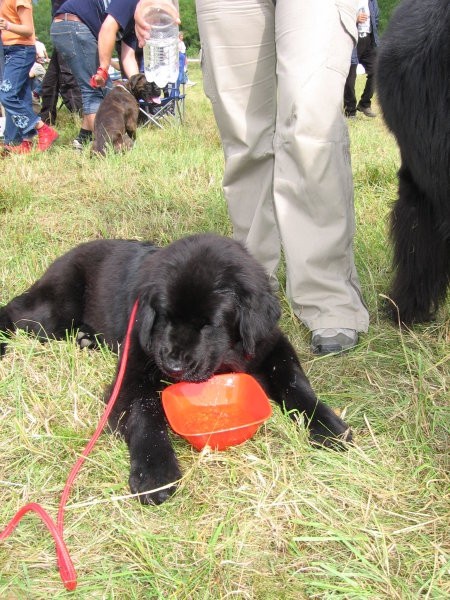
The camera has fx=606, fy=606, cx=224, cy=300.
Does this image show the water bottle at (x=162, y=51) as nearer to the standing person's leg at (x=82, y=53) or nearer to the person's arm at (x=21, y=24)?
the standing person's leg at (x=82, y=53)

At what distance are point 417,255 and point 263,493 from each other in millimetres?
1121

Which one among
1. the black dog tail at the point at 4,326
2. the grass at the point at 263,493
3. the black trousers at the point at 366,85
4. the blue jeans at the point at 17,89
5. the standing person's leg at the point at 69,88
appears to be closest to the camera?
the grass at the point at 263,493

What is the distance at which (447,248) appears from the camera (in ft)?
7.06

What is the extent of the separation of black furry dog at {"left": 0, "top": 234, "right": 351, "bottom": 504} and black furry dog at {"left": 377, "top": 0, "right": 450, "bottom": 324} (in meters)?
0.60

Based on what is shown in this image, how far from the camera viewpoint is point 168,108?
754 centimetres

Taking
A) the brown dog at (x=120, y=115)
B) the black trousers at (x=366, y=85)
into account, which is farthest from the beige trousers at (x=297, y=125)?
the black trousers at (x=366, y=85)

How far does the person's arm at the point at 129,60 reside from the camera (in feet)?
22.8

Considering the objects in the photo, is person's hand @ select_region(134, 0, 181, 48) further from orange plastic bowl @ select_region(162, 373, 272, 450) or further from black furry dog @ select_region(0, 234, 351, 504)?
orange plastic bowl @ select_region(162, 373, 272, 450)

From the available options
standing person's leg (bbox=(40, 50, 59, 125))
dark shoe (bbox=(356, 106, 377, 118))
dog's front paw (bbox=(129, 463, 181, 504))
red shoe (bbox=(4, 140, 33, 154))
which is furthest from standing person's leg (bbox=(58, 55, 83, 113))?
dog's front paw (bbox=(129, 463, 181, 504))

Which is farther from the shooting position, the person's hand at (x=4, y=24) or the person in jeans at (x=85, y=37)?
the person in jeans at (x=85, y=37)

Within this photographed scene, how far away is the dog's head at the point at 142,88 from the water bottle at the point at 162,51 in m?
0.08

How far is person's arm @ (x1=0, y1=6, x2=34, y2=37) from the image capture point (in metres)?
5.67

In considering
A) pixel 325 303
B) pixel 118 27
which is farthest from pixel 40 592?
pixel 118 27

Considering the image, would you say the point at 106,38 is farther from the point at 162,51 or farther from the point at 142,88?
the point at 162,51
